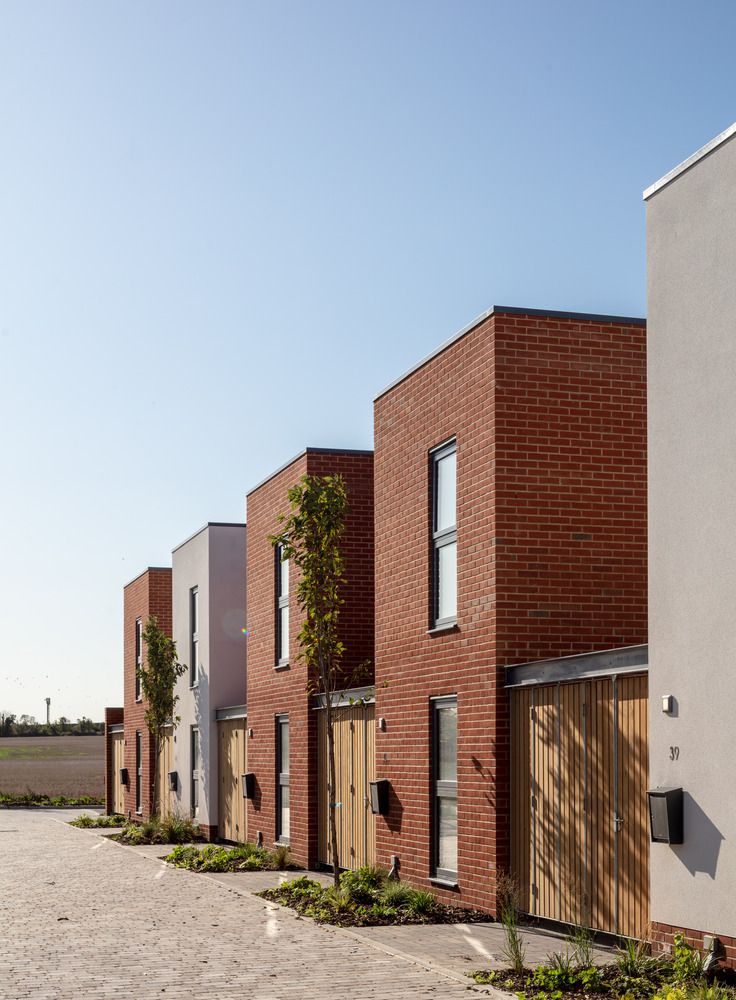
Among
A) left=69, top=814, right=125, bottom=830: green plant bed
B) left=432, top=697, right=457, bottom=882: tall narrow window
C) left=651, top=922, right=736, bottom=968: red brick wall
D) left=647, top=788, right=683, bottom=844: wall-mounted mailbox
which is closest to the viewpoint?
left=651, top=922, right=736, bottom=968: red brick wall

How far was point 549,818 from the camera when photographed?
12938mm

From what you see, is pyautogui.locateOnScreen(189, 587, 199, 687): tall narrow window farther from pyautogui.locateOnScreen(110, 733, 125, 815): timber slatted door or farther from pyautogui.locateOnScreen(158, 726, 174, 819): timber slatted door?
pyautogui.locateOnScreen(110, 733, 125, 815): timber slatted door

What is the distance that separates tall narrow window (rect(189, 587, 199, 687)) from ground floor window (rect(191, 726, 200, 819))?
43.9 inches

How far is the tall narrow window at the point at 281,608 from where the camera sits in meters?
22.3

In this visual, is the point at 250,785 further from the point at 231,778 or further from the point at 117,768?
the point at 117,768

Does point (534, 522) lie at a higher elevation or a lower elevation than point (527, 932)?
higher

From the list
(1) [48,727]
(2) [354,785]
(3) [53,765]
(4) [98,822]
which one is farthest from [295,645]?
(1) [48,727]

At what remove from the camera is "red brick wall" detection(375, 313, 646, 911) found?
14.0 meters

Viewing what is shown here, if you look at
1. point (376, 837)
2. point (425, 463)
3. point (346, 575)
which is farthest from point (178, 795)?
point (425, 463)

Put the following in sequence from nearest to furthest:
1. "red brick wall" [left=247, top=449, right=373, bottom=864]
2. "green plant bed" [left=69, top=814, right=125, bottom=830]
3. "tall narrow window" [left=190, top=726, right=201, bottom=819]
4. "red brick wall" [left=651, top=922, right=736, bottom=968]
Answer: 1. "red brick wall" [left=651, top=922, right=736, bottom=968]
2. "red brick wall" [left=247, top=449, right=373, bottom=864]
3. "tall narrow window" [left=190, top=726, right=201, bottom=819]
4. "green plant bed" [left=69, top=814, right=125, bottom=830]

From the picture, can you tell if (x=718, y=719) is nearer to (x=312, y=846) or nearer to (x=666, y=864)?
(x=666, y=864)

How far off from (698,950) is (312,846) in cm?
1112

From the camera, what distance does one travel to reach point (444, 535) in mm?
15711

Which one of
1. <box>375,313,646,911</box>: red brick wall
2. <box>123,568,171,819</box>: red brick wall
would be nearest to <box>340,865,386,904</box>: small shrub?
<box>375,313,646,911</box>: red brick wall
